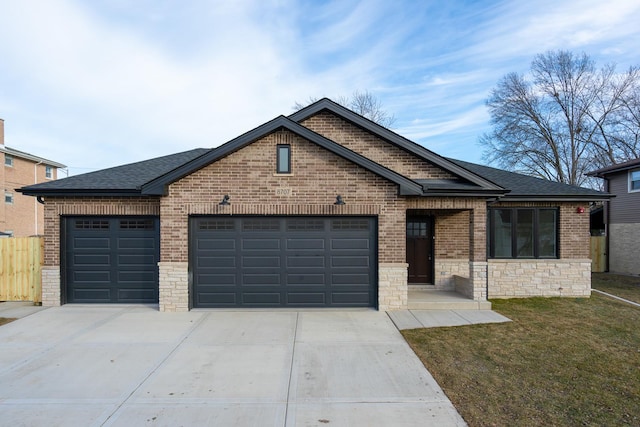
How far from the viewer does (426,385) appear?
198 inches

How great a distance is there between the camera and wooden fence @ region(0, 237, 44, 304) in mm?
9703

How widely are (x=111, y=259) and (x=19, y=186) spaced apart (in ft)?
79.6

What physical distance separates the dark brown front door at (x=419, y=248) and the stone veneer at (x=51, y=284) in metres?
10.4

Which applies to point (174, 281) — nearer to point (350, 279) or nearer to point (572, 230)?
point (350, 279)

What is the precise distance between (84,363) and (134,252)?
4.11m

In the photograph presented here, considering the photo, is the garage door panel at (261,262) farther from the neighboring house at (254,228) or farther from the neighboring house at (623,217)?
the neighboring house at (623,217)

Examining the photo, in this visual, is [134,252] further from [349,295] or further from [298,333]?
[349,295]

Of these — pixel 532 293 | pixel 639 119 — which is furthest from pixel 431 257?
pixel 639 119

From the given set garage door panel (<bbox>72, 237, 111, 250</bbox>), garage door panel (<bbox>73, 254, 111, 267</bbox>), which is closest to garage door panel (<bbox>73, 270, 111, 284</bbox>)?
garage door panel (<bbox>73, 254, 111, 267</bbox>)

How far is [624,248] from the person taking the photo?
53.3ft

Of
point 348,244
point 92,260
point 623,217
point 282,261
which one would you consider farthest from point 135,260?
point 623,217

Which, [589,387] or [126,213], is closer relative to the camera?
[589,387]

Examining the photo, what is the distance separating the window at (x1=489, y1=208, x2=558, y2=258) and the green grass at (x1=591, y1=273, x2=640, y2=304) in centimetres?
304

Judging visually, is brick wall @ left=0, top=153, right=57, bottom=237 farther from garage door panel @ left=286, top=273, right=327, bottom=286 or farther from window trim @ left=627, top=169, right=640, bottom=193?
window trim @ left=627, top=169, right=640, bottom=193
